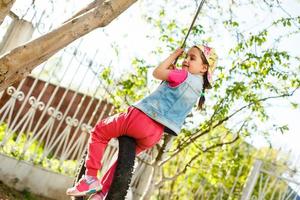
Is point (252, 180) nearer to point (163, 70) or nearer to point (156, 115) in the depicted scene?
point (156, 115)

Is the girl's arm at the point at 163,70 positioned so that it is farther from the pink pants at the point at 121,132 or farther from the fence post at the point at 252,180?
the fence post at the point at 252,180

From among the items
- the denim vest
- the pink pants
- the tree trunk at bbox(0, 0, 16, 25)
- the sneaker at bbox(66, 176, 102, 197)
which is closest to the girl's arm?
the denim vest

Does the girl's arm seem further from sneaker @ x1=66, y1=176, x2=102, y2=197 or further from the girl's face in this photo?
sneaker @ x1=66, y1=176, x2=102, y2=197

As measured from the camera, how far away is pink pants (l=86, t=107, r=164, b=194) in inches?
133

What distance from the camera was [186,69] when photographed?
3613 millimetres

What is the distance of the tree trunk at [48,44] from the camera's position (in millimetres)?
2777

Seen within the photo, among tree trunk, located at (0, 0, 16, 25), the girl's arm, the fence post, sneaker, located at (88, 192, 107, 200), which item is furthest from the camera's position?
the fence post

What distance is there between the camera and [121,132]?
11.2 feet

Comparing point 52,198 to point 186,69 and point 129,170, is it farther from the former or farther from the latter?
point 186,69

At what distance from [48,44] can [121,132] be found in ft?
3.34

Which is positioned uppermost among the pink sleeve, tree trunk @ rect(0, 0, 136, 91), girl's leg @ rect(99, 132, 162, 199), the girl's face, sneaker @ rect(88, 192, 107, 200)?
the girl's face

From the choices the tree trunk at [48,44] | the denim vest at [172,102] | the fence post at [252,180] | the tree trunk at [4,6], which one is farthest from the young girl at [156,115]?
the fence post at [252,180]

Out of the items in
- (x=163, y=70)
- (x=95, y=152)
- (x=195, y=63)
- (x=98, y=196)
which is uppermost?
(x=195, y=63)

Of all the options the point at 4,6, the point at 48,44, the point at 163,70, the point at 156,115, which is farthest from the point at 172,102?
the point at 4,6
